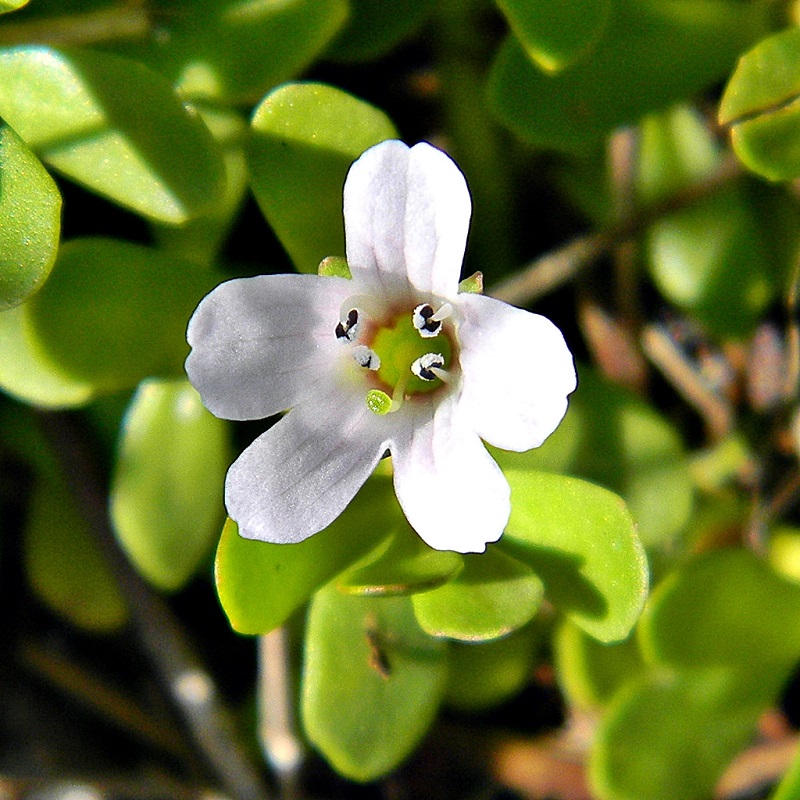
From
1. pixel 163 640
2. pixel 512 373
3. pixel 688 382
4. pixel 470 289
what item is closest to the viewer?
pixel 512 373

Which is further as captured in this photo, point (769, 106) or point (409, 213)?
point (769, 106)

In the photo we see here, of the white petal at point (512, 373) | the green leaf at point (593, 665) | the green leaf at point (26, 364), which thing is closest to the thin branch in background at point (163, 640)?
the green leaf at point (26, 364)

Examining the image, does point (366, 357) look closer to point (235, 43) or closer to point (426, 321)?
point (426, 321)

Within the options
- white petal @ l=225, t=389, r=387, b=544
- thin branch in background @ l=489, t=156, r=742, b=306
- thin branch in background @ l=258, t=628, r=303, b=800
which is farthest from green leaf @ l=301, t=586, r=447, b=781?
thin branch in background @ l=489, t=156, r=742, b=306

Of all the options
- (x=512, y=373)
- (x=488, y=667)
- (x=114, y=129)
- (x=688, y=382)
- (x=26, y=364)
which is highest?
(x=114, y=129)

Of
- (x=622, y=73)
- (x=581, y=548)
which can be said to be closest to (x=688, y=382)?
(x=622, y=73)

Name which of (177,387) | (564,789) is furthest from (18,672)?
(564,789)

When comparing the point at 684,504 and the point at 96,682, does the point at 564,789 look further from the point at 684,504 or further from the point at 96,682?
the point at 96,682
